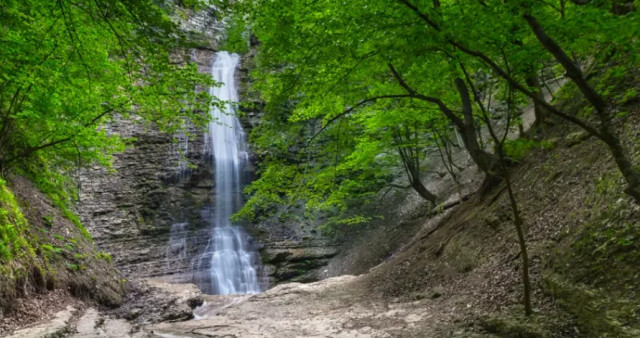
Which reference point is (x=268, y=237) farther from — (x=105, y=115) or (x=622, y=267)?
(x=622, y=267)

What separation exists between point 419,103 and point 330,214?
1127 centimetres

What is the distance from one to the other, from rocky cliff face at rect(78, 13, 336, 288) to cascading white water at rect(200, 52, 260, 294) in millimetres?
449

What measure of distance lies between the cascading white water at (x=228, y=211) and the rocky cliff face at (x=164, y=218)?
0.45m

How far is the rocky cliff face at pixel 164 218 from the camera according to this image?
56.1 feet

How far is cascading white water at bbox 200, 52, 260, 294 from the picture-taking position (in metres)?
17.1

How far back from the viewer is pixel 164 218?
1936 cm

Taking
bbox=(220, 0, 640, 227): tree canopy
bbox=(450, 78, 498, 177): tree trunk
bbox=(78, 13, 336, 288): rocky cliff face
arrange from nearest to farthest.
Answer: bbox=(220, 0, 640, 227): tree canopy → bbox=(450, 78, 498, 177): tree trunk → bbox=(78, 13, 336, 288): rocky cliff face

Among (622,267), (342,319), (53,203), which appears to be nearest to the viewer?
(622,267)

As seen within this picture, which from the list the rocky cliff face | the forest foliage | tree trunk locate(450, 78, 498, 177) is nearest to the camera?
the forest foliage

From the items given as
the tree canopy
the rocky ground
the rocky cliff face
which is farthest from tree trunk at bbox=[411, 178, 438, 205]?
the rocky cliff face

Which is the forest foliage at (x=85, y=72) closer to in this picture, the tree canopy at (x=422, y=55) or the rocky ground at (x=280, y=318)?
the tree canopy at (x=422, y=55)

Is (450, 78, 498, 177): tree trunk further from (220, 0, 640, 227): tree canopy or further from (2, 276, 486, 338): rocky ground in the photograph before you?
(2, 276, 486, 338): rocky ground

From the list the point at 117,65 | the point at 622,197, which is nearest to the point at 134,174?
the point at 117,65

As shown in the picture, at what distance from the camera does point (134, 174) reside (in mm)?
19797
